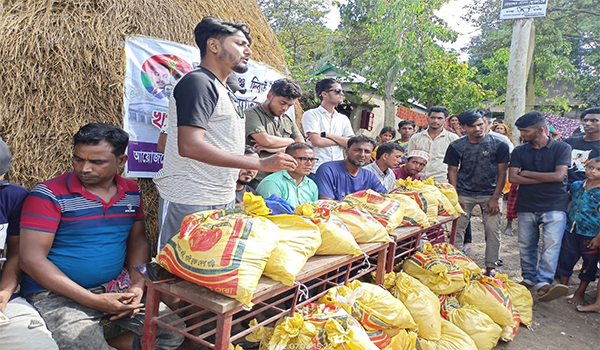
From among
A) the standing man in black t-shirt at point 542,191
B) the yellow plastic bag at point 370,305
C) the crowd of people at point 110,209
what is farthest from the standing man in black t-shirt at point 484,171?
the crowd of people at point 110,209

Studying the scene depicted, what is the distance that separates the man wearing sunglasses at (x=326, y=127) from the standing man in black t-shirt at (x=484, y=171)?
1617 mm

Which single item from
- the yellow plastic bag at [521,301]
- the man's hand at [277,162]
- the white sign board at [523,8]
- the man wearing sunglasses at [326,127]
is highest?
the white sign board at [523,8]

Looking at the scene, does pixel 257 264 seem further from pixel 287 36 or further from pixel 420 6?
pixel 287 36

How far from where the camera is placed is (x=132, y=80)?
11.3 ft

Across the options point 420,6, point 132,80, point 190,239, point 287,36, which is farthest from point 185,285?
point 287,36

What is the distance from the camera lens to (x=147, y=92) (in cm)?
353

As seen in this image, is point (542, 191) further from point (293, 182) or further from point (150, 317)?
point (150, 317)

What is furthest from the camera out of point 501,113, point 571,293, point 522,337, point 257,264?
point 501,113

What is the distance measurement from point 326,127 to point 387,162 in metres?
0.86

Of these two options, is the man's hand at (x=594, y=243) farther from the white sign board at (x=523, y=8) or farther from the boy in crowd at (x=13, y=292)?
the boy in crowd at (x=13, y=292)

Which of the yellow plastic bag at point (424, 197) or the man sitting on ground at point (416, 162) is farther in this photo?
the man sitting on ground at point (416, 162)

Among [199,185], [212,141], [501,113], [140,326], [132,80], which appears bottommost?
[140,326]

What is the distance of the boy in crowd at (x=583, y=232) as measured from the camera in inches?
174

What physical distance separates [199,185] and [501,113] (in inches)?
808
